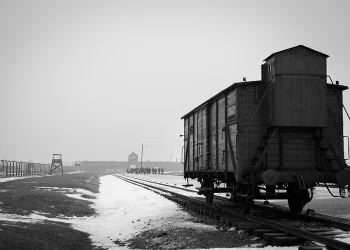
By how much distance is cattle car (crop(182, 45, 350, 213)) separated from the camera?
1106 centimetres

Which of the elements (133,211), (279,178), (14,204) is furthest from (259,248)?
(14,204)

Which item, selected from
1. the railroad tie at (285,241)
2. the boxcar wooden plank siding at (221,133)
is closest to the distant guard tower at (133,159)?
the boxcar wooden plank siding at (221,133)

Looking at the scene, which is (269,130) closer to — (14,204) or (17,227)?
(17,227)

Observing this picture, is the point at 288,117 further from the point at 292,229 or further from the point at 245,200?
the point at 292,229

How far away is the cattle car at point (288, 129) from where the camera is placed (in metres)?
11.1

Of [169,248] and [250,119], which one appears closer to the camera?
[169,248]

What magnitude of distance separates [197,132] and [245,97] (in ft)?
18.3

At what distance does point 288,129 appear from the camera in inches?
448

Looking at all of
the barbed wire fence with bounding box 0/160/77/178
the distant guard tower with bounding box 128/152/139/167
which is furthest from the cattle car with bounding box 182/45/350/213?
the distant guard tower with bounding box 128/152/139/167

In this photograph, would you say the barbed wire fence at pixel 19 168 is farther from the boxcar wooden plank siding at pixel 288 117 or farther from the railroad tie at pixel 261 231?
the railroad tie at pixel 261 231

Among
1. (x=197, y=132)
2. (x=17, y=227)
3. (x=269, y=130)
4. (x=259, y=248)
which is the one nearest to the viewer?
(x=259, y=248)

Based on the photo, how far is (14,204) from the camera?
1574 centimetres

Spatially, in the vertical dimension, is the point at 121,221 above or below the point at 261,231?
below

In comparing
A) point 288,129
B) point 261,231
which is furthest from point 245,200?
point 261,231
